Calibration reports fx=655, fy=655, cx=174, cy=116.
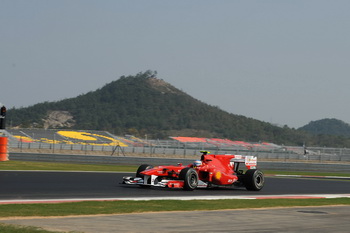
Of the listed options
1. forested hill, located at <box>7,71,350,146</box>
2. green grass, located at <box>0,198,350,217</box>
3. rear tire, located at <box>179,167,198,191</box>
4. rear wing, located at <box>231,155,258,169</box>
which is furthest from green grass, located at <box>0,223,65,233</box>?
forested hill, located at <box>7,71,350,146</box>

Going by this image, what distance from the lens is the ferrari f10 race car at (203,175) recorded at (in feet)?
70.7

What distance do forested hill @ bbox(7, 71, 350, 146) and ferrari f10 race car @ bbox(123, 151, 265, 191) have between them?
10947 cm

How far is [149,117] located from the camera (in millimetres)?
147250

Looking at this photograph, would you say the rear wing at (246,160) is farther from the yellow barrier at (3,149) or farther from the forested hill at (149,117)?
the forested hill at (149,117)

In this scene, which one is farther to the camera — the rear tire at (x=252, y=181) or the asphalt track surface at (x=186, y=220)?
the rear tire at (x=252, y=181)

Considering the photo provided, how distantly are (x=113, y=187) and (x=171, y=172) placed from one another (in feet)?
6.65

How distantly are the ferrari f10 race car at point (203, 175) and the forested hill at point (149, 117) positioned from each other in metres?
109

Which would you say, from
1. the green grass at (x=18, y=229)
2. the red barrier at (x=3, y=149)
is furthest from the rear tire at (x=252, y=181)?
the red barrier at (x=3, y=149)

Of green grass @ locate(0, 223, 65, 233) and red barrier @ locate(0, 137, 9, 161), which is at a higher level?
red barrier @ locate(0, 137, 9, 161)

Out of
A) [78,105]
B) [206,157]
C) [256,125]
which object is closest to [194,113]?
[256,125]

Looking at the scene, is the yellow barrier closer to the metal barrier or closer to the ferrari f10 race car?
the metal barrier

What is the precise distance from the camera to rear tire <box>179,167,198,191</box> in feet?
70.4

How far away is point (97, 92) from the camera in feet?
545

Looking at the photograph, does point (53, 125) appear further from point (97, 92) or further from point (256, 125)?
point (256, 125)
